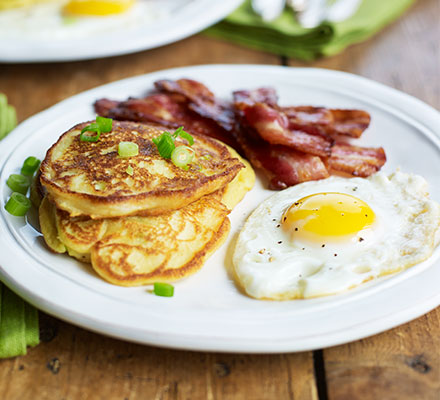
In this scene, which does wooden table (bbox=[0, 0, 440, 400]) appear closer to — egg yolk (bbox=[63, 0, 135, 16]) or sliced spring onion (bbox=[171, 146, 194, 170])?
sliced spring onion (bbox=[171, 146, 194, 170])

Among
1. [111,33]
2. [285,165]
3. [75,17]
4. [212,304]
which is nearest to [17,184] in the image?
[212,304]

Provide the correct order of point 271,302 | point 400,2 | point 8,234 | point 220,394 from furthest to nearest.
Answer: point 400,2, point 8,234, point 271,302, point 220,394

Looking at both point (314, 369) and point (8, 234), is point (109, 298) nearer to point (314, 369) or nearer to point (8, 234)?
point (8, 234)

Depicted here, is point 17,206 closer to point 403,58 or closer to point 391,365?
point 391,365

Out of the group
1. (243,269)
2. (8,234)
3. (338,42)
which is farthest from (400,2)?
(8,234)

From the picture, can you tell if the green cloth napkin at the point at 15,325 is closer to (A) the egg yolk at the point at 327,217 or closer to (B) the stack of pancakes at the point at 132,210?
(B) the stack of pancakes at the point at 132,210

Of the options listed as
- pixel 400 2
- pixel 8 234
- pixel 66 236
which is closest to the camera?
pixel 66 236
